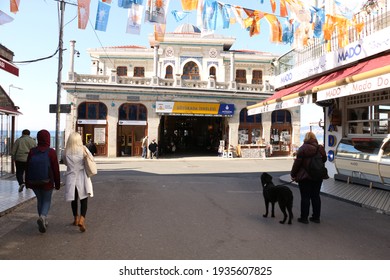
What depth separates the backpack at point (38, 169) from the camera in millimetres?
5008

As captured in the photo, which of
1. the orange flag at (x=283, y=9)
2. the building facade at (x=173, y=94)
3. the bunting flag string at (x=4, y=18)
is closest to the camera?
the bunting flag string at (x=4, y=18)

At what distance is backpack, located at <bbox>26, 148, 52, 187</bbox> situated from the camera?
501 cm

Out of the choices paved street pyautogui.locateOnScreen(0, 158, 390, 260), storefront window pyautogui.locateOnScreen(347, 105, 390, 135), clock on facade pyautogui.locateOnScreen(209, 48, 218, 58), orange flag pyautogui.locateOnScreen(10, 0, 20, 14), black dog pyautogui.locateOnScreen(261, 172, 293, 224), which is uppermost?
clock on facade pyautogui.locateOnScreen(209, 48, 218, 58)

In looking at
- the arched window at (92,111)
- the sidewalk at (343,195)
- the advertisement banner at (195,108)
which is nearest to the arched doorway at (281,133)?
the advertisement banner at (195,108)

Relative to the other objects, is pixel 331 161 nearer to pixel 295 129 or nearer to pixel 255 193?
pixel 255 193

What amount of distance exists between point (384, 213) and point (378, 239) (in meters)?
2.13

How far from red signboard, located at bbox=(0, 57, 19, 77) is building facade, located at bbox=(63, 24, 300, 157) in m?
16.8

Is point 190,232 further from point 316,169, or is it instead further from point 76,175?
point 316,169

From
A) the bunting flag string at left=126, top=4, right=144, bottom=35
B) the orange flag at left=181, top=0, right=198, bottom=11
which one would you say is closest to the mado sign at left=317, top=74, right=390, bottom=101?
the orange flag at left=181, top=0, right=198, bottom=11

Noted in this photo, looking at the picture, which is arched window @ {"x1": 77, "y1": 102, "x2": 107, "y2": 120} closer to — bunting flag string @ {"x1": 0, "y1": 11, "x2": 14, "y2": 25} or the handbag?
bunting flag string @ {"x1": 0, "y1": 11, "x2": 14, "y2": 25}

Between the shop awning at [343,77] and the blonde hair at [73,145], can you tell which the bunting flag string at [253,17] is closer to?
the shop awning at [343,77]

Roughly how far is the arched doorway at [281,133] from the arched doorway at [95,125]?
551 inches

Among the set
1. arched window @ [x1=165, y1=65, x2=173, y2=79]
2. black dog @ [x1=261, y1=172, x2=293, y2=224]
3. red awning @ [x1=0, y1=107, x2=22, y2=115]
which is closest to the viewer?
black dog @ [x1=261, y1=172, x2=293, y2=224]
